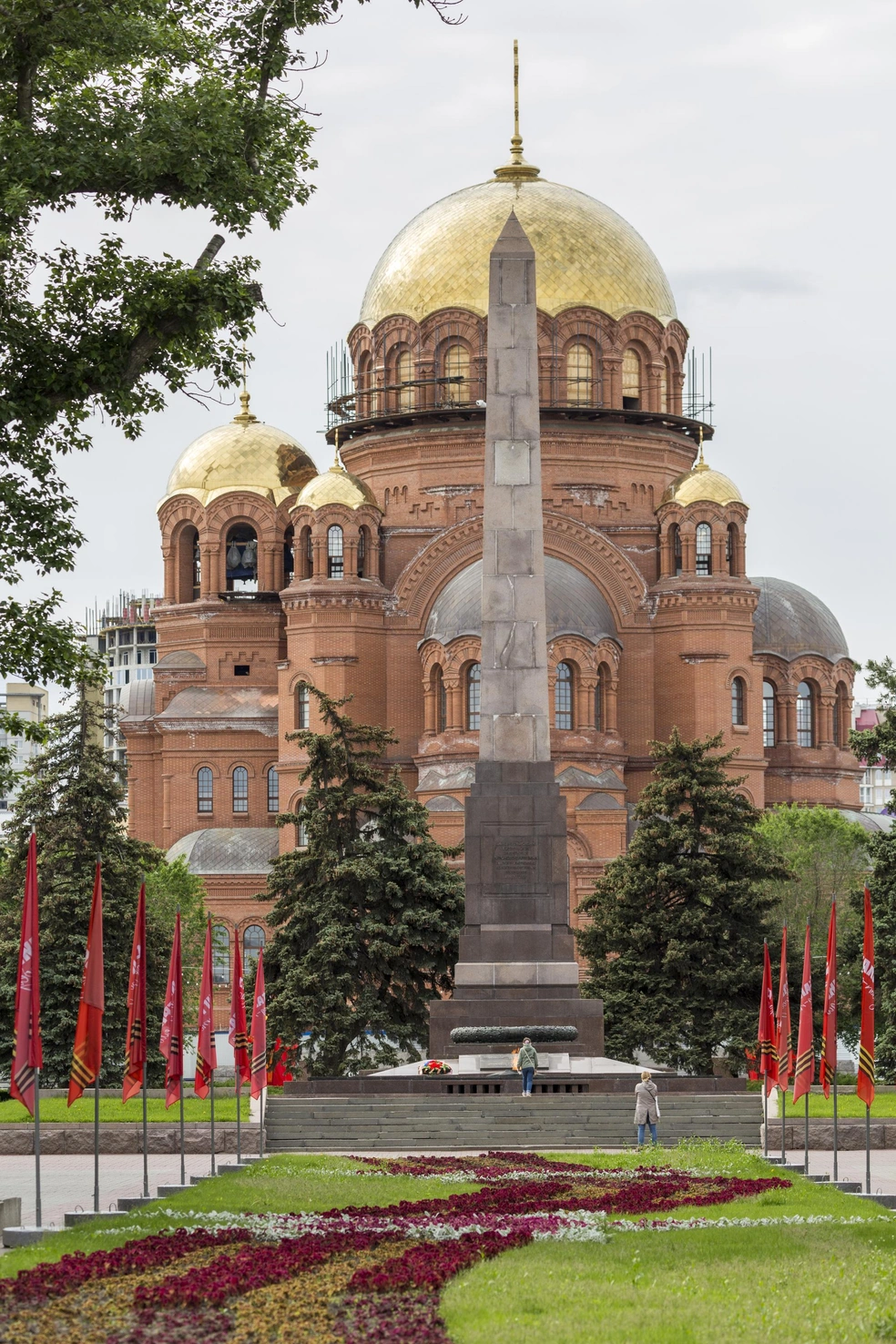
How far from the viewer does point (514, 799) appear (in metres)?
31.6

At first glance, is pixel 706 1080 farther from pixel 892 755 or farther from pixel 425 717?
pixel 425 717

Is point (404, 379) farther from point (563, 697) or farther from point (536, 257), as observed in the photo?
point (563, 697)

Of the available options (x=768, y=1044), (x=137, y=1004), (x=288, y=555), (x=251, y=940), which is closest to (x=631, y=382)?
(x=288, y=555)

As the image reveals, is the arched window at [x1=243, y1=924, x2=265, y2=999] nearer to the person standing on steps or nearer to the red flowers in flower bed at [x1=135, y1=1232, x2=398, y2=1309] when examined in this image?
the person standing on steps

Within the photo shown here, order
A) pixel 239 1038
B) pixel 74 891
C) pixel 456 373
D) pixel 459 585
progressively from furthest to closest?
pixel 456 373 → pixel 459 585 → pixel 74 891 → pixel 239 1038

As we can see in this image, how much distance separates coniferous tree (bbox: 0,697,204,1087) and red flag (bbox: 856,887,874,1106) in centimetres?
2136

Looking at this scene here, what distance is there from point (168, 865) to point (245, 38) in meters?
38.9

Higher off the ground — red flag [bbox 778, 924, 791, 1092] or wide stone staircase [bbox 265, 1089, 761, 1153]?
red flag [bbox 778, 924, 791, 1092]

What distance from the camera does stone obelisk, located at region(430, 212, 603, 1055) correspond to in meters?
31.3

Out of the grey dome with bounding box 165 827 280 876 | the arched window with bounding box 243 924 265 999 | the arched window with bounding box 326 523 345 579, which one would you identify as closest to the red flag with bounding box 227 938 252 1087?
the arched window with bounding box 243 924 265 999

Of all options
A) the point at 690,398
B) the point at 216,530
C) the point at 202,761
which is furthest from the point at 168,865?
the point at 690,398

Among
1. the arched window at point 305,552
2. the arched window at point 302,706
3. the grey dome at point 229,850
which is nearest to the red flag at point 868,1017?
the arched window at point 302,706

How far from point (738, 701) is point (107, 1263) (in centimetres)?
4757

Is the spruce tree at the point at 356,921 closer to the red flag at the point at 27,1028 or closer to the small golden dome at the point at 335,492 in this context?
the small golden dome at the point at 335,492
